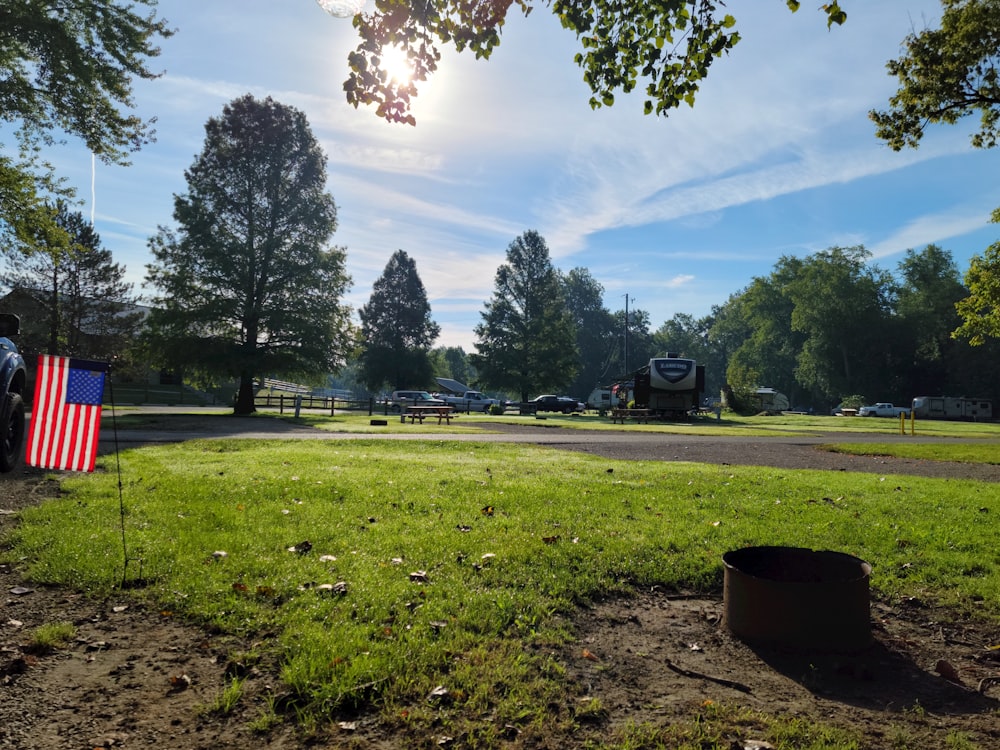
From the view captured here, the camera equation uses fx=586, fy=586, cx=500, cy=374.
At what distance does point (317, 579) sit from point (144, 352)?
3156cm

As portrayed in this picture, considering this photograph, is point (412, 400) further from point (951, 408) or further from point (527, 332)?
point (951, 408)

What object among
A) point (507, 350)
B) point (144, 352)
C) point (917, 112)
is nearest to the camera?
point (917, 112)

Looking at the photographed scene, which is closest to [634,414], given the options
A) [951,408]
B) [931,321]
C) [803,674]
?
[803,674]

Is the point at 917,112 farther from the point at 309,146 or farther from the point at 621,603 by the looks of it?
the point at 309,146

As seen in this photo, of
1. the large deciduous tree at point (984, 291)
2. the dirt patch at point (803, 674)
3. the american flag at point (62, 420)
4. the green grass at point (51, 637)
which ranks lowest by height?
the dirt patch at point (803, 674)

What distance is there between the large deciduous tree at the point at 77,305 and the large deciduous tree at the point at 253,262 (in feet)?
50.1

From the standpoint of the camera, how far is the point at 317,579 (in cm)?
420

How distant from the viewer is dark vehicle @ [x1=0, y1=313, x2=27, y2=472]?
762 cm

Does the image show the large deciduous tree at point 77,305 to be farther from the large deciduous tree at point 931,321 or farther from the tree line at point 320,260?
the large deciduous tree at point 931,321

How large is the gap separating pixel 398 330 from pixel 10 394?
6681 cm

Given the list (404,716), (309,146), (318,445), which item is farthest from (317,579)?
(309,146)

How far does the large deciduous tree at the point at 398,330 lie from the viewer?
237ft

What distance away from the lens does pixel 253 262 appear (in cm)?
3150

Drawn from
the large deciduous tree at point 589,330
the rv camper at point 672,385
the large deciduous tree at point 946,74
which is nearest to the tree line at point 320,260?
the large deciduous tree at point 946,74
